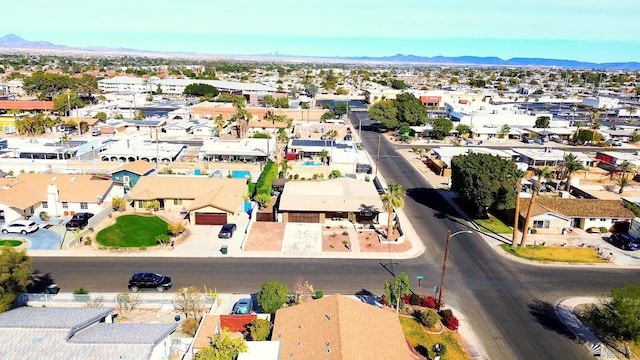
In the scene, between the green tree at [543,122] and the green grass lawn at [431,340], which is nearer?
the green grass lawn at [431,340]

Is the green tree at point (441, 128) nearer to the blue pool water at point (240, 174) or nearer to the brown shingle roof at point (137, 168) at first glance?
the blue pool water at point (240, 174)

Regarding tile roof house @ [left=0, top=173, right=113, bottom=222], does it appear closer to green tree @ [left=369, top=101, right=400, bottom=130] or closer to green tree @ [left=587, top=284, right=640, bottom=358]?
green tree @ [left=587, top=284, right=640, bottom=358]

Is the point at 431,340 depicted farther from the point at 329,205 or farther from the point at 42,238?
the point at 42,238

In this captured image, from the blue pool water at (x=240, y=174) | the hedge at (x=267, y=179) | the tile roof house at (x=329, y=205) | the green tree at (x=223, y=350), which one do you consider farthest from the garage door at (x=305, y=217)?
the green tree at (x=223, y=350)

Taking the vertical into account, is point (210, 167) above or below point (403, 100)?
below

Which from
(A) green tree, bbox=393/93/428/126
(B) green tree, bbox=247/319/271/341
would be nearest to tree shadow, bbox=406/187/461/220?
(B) green tree, bbox=247/319/271/341

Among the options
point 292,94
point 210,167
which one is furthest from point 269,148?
point 292,94

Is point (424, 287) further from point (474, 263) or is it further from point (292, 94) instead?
point (292, 94)
